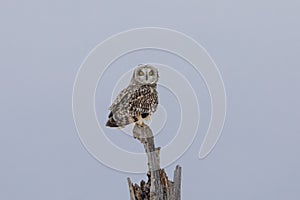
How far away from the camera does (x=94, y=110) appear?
1.08 m

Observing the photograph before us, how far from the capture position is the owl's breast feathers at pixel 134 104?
1.10 meters

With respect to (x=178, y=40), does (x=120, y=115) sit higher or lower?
lower

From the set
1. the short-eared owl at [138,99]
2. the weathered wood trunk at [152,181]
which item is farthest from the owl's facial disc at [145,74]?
the weathered wood trunk at [152,181]

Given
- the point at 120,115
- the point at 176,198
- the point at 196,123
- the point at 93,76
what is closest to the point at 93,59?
the point at 93,76

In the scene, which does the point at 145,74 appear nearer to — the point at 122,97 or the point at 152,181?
the point at 122,97

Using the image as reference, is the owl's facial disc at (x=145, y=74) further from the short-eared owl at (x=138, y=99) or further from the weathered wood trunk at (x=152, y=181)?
the weathered wood trunk at (x=152, y=181)

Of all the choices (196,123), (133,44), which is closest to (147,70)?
(133,44)

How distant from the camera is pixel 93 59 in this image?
3.55ft

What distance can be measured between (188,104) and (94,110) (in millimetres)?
221

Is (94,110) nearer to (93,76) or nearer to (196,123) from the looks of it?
(93,76)

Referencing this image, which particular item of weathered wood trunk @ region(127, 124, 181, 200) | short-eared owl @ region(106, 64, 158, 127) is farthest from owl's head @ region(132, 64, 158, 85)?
weathered wood trunk @ region(127, 124, 181, 200)

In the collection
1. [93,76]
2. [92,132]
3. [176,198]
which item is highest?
[93,76]

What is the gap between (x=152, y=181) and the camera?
1.12 m

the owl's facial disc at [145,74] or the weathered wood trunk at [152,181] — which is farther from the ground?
the owl's facial disc at [145,74]
